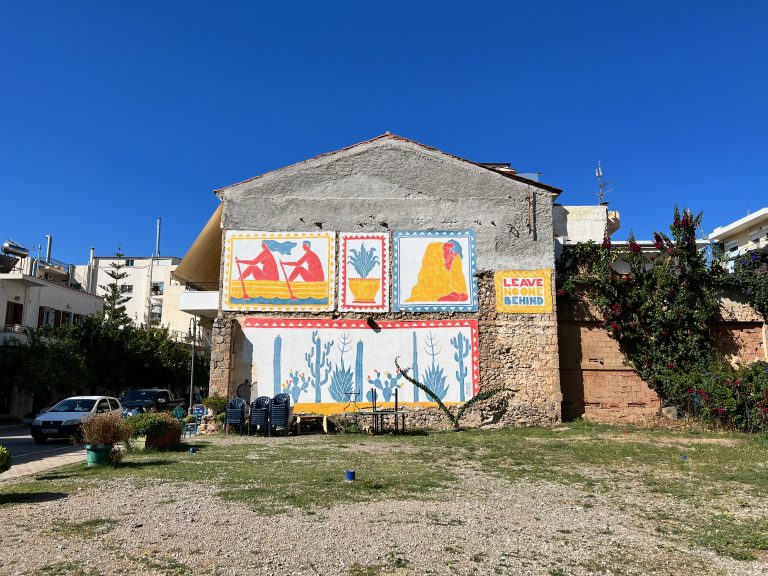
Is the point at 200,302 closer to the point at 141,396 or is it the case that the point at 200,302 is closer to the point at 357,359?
the point at 357,359

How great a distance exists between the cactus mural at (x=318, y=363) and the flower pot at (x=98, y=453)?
8.85 m

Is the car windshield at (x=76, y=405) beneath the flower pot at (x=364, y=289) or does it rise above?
beneath

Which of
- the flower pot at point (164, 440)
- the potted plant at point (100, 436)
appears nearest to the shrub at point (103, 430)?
the potted plant at point (100, 436)

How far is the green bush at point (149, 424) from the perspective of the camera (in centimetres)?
1306

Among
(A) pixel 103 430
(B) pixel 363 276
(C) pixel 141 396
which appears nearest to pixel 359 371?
(B) pixel 363 276

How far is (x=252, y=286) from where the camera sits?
65.6ft

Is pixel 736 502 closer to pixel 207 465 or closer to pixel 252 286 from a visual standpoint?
pixel 207 465

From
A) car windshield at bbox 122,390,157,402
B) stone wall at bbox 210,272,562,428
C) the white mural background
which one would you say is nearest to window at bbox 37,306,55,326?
car windshield at bbox 122,390,157,402

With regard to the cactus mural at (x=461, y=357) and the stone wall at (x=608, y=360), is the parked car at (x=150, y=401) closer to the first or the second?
the cactus mural at (x=461, y=357)

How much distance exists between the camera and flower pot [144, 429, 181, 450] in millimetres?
13367

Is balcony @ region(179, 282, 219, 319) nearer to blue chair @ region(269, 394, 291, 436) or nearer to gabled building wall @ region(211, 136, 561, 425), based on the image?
gabled building wall @ region(211, 136, 561, 425)

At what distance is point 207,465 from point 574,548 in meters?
7.57

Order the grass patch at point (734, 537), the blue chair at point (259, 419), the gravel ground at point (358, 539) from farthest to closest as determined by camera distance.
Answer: the blue chair at point (259, 419)
the grass patch at point (734, 537)
the gravel ground at point (358, 539)

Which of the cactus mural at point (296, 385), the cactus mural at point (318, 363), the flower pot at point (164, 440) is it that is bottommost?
the flower pot at point (164, 440)
